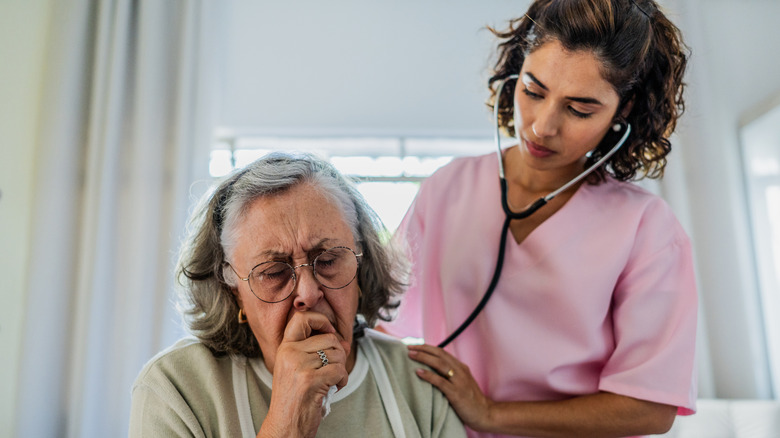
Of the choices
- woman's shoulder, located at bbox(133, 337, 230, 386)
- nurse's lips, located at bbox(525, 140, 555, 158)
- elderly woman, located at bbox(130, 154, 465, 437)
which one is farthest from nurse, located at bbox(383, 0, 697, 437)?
woman's shoulder, located at bbox(133, 337, 230, 386)

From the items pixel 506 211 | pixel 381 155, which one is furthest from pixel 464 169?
pixel 381 155

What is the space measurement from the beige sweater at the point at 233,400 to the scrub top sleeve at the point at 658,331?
1.23ft

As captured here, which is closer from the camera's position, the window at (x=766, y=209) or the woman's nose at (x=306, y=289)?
the woman's nose at (x=306, y=289)

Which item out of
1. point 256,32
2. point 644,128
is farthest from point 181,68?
point 644,128

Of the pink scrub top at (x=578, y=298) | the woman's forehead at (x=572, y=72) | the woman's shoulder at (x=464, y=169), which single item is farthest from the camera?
the woman's shoulder at (x=464, y=169)

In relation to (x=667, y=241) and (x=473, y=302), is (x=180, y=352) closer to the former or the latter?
(x=473, y=302)

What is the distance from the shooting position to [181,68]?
2.84 metres

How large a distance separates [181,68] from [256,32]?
0.42 m

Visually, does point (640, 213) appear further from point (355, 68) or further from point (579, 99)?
point (355, 68)

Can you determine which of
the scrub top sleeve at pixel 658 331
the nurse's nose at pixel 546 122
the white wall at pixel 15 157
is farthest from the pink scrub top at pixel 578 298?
the white wall at pixel 15 157

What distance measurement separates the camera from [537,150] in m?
1.29

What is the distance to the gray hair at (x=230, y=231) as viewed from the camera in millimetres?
1204

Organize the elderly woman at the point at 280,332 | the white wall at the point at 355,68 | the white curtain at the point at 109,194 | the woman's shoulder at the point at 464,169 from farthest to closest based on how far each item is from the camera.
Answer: the white wall at the point at 355,68 < the white curtain at the point at 109,194 < the woman's shoulder at the point at 464,169 < the elderly woman at the point at 280,332

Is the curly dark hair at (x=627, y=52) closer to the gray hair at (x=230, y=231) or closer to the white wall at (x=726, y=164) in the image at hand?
the gray hair at (x=230, y=231)
